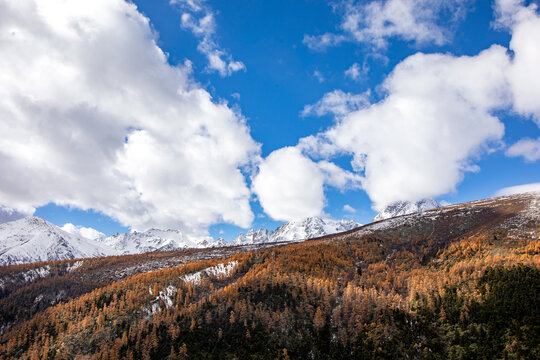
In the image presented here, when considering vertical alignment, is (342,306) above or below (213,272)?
below

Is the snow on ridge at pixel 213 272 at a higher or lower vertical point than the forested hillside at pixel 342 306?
higher

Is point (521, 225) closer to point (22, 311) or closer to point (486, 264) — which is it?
point (486, 264)

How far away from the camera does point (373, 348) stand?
56.2 meters

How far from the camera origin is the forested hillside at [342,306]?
171ft

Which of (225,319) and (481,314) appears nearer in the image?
(481,314)

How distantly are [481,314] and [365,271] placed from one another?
43703mm

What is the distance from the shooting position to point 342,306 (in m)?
69.4

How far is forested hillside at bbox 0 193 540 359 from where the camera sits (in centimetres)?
5203

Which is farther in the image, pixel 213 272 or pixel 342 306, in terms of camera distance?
pixel 213 272

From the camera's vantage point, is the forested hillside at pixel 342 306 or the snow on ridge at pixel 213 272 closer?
the forested hillside at pixel 342 306

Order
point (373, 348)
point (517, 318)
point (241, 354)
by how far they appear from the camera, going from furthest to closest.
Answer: point (241, 354), point (373, 348), point (517, 318)

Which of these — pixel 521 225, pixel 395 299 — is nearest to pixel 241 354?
pixel 395 299

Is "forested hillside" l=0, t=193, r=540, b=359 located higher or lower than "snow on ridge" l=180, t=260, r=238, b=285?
lower

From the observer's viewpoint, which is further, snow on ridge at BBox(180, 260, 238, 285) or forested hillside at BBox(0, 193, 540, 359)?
snow on ridge at BBox(180, 260, 238, 285)
